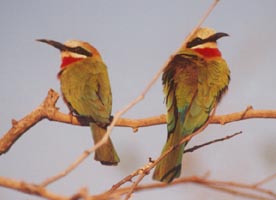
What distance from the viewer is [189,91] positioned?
254 cm

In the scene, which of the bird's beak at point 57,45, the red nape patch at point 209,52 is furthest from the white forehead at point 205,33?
the bird's beak at point 57,45

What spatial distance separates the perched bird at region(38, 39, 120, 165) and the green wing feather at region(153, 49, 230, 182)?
1.15ft

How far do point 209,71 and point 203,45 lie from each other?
407mm

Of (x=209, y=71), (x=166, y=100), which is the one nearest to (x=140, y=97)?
(x=166, y=100)

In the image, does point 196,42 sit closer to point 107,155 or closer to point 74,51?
point 74,51

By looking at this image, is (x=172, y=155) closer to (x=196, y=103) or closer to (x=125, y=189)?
(x=196, y=103)

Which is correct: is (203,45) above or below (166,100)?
above

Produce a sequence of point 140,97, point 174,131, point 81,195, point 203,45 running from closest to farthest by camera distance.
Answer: point 81,195 < point 140,97 < point 174,131 < point 203,45

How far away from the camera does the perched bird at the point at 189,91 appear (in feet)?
7.82

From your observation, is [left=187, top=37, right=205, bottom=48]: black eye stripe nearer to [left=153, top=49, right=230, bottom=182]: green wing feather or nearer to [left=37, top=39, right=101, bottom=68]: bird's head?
[left=153, top=49, right=230, bottom=182]: green wing feather

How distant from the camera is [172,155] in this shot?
218 centimetres

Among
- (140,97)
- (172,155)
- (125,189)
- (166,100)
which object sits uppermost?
(140,97)

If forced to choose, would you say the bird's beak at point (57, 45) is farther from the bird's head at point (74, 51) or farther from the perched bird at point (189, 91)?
the perched bird at point (189, 91)

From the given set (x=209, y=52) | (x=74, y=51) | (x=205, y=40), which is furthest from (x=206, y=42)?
(x=74, y=51)
